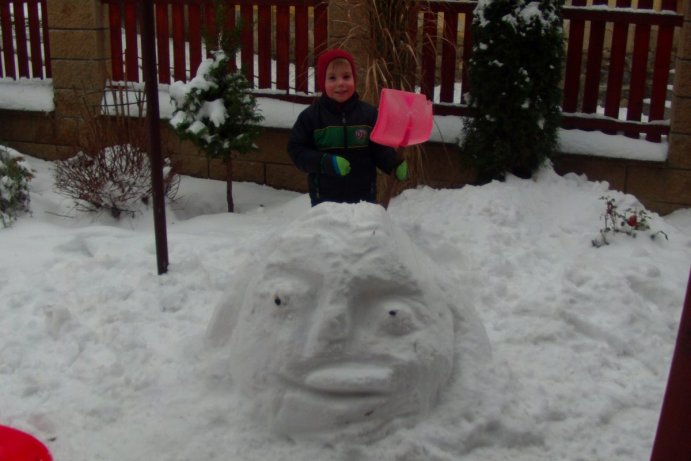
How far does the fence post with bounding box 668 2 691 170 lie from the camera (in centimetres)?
553

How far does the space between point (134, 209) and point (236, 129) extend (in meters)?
1.01

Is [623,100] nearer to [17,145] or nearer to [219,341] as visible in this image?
[17,145]

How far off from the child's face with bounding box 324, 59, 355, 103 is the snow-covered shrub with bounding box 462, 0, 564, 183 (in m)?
1.87

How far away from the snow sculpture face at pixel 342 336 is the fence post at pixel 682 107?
389 cm

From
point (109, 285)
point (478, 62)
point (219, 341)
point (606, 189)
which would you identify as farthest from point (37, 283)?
point (606, 189)

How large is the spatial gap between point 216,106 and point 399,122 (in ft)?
8.24

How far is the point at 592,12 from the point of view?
586 cm

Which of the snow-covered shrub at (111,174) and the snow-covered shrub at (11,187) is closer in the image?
the snow-covered shrub at (11,187)

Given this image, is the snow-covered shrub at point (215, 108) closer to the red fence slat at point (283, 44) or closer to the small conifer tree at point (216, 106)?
the small conifer tree at point (216, 106)

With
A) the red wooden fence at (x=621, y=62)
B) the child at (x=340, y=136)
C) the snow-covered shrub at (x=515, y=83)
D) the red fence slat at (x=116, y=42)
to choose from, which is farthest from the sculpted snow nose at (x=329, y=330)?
the red fence slat at (x=116, y=42)

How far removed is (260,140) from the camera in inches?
267

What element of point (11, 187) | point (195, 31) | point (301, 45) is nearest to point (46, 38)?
point (195, 31)

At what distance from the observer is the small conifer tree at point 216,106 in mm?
5652

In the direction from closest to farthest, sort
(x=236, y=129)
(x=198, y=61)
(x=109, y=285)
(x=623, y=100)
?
(x=109, y=285), (x=236, y=129), (x=198, y=61), (x=623, y=100)
